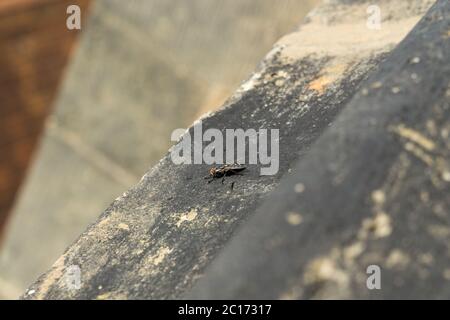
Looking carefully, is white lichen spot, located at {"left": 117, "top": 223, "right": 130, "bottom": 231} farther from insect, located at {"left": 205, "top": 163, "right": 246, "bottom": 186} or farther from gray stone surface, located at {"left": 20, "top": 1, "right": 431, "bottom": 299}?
insect, located at {"left": 205, "top": 163, "right": 246, "bottom": 186}

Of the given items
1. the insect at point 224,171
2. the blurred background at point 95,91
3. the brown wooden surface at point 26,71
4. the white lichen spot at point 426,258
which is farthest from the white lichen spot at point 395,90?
the brown wooden surface at point 26,71

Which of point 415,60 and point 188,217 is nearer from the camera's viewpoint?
point 415,60

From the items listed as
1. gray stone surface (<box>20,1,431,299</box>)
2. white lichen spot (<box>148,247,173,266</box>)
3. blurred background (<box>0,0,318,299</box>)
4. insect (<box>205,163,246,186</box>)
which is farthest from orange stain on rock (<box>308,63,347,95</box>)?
blurred background (<box>0,0,318,299</box>)

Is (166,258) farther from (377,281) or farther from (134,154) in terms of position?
(134,154)

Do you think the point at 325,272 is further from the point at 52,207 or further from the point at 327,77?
the point at 52,207

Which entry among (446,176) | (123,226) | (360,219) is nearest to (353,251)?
(360,219)
